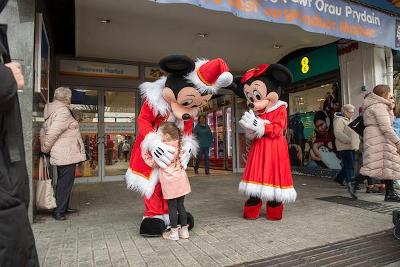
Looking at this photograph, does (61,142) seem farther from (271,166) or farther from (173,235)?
(271,166)

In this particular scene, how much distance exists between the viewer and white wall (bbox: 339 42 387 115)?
6.74 m

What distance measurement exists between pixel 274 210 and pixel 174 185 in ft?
4.68

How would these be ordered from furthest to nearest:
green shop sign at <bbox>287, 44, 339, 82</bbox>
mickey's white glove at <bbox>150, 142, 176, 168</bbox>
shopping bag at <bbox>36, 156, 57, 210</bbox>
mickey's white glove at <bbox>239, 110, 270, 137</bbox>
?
green shop sign at <bbox>287, 44, 339, 82</bbox> → shopping bag at <bbox>36, 156, 57, 210</bbox> → mickey's white glove at <bbox>239, 110, 270, 137</bbox> → mickey's white glove at <bbox>150, 142, 176, 168</bbox>

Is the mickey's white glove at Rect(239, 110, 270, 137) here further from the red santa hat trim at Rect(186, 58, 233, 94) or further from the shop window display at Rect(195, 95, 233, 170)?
the shop window display at Rect(195, 95, 233, 170)

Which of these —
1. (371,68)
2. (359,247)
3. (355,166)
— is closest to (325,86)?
(371,68)

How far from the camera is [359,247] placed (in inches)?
129

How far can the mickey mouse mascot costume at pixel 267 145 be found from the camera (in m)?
3.94

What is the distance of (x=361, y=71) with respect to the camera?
6.88m

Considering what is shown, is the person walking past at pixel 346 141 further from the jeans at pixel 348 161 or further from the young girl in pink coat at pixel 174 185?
the young girl in pink coat at pixel 174 185

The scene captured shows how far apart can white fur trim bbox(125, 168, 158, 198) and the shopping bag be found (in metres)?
1.44

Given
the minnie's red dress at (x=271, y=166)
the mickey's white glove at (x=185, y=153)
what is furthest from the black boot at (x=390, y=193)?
the mickey's white glove at (x=185, y=153)

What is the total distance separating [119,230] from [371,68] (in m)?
5.89

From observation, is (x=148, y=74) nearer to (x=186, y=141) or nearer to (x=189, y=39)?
(x=189, y=39)

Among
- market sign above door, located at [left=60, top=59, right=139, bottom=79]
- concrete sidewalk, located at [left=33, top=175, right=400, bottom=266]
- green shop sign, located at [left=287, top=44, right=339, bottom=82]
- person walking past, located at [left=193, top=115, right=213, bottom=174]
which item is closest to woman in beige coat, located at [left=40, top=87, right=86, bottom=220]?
concrete sidewalk, located at [left=33, top=175, right=400, bottom=266]
